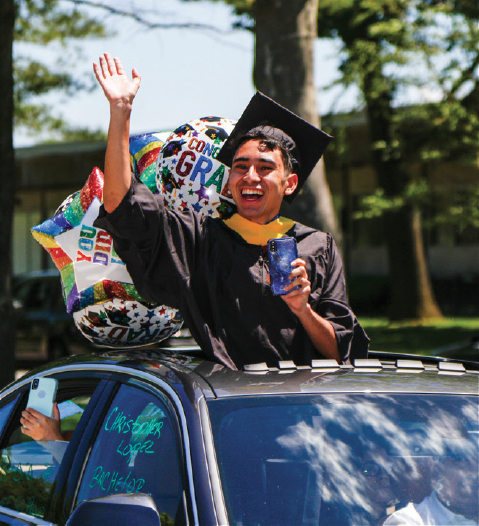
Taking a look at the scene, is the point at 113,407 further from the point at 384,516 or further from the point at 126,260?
the point at 384,516

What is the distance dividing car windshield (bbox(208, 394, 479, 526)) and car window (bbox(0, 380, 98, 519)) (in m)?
0.85

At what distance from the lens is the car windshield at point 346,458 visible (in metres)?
2.24

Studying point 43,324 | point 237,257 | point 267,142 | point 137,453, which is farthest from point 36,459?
point 43,324

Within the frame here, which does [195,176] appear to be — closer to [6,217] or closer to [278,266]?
[278,266]

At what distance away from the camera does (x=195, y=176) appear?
3.44m

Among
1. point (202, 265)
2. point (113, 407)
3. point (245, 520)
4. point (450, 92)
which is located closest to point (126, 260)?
point (202, 265)

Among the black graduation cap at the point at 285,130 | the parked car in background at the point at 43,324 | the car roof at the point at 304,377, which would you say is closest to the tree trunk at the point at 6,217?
the black graduation cap at the point at 285,130

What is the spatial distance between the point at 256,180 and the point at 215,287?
46 cm

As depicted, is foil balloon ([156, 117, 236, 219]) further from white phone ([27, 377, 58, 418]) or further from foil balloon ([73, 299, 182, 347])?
white phone ([27, 377, 58, 418])

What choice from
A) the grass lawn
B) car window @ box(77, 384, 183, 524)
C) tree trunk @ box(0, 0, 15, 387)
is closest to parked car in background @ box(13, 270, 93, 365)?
the grass lawn

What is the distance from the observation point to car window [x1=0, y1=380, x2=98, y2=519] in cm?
298

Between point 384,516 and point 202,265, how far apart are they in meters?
1.26

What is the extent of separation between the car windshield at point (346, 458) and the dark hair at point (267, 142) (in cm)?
124

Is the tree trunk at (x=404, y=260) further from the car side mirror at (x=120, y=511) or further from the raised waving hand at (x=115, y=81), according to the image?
the car side mirror at (x=120, y=511)
